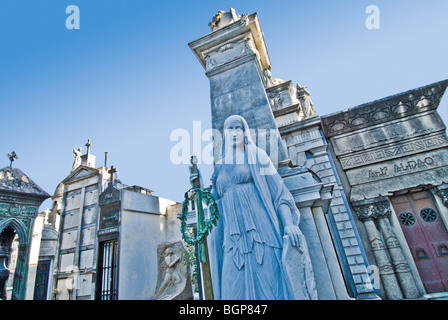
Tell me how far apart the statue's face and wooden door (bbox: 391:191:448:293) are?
526cm

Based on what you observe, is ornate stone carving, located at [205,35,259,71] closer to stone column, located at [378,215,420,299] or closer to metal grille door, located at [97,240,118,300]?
stone column, located at [378,215,420,299]

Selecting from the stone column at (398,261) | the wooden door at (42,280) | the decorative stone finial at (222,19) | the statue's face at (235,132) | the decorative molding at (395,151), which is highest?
the decorative stone finial at (222,19)

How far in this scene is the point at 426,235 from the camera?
565cm

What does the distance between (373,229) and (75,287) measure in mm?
13154

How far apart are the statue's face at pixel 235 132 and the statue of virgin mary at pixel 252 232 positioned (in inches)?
0.5

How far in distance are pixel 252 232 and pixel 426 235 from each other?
5.58 m

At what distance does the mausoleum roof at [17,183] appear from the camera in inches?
290

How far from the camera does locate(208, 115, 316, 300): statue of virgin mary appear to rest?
2408 mm

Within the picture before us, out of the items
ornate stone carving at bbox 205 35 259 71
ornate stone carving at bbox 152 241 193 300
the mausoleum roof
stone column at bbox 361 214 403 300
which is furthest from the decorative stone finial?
ornate stone carving at bbox 152 241 193 300

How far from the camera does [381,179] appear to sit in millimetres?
6266

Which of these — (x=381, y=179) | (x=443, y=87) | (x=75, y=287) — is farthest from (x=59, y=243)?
(x=443, y=87)

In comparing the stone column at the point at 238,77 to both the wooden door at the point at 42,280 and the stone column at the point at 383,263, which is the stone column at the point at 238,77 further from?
the wooden door at the point at 42,280

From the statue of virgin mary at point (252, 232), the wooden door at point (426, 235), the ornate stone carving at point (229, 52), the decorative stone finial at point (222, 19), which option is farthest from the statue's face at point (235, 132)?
the wooden door at point (426, 235)

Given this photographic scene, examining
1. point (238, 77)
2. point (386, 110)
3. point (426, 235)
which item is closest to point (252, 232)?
point (238, 77)
